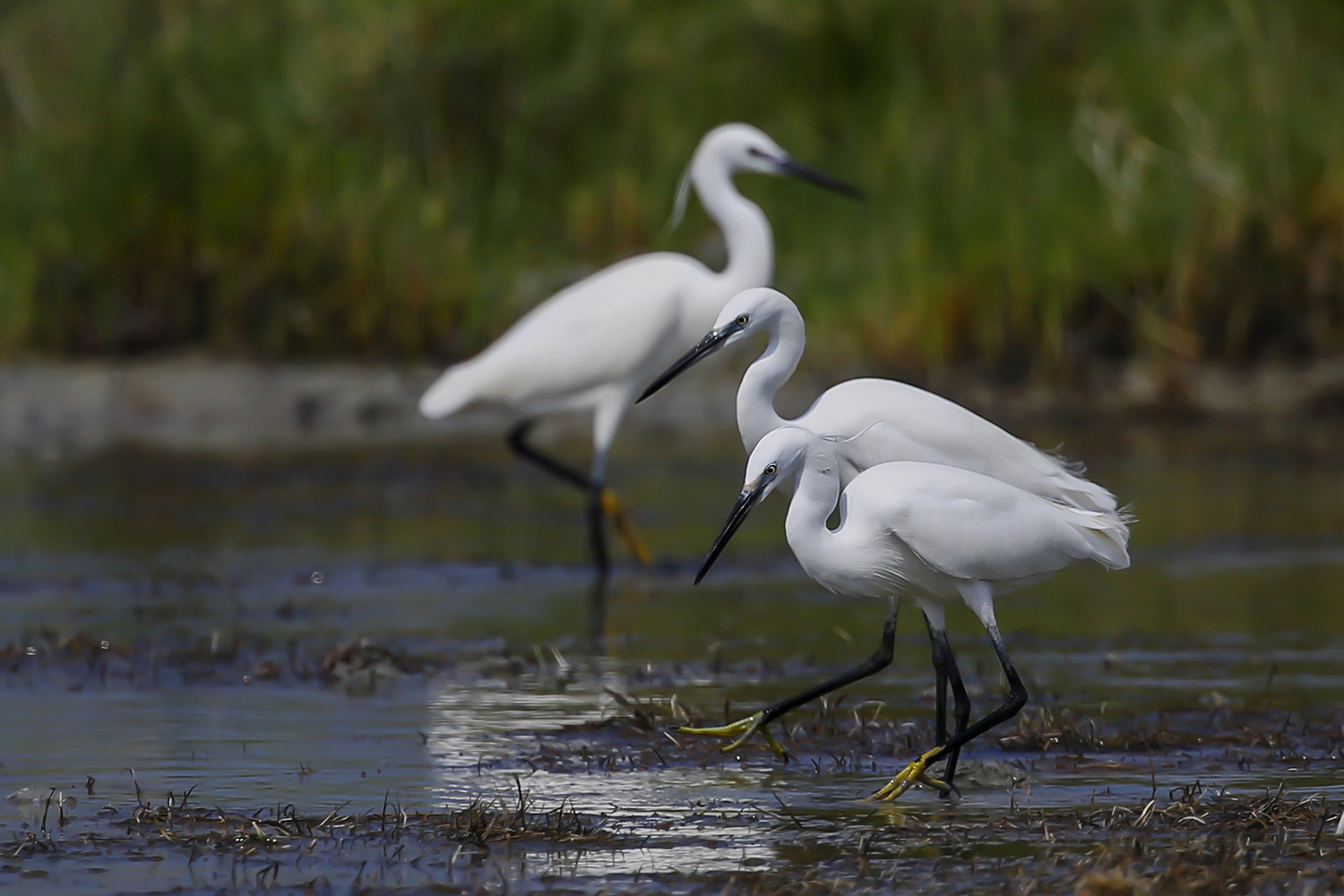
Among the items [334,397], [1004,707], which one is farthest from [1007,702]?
[334,397]

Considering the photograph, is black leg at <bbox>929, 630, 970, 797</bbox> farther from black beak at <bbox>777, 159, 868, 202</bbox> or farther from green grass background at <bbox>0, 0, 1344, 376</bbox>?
green grass background at <bbox>0, 0, 1344, 376</bbox>

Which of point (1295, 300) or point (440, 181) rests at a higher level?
point (440, 181)

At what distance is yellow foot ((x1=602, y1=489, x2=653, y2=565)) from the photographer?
394 inches

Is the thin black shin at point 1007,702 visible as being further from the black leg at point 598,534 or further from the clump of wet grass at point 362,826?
the black leg at point 598,534

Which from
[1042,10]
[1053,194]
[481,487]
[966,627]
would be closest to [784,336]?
[966,627]

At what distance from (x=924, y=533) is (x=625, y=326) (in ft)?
17.6

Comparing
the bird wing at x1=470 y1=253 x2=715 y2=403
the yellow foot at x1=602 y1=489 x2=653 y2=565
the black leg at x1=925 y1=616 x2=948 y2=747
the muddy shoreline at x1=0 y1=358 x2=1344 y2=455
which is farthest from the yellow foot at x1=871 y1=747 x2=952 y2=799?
the muddy shoreline at x1=0 y1=358 x2=1344 y2=455

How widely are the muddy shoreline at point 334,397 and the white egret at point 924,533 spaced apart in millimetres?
8367

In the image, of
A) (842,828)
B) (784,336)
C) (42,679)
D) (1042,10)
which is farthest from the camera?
(1042,10)

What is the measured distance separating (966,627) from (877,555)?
9.41 feet

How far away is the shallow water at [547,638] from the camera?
550 centimetres

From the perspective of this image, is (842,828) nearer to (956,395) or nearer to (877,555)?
(877,555)

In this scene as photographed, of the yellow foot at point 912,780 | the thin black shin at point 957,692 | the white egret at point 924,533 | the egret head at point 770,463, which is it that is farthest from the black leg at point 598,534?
the yellow foot at point 912,780

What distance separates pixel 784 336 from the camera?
6.29 meters
